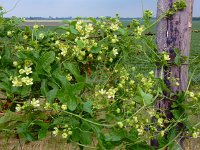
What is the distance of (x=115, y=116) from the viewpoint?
1854mm

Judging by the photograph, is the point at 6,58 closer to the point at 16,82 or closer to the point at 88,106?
the point at 16,82

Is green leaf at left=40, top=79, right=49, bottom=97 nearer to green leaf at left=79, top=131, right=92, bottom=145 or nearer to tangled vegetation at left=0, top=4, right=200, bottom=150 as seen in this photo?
tangled vegetation at left=0, top=4, right=200, bottom=150

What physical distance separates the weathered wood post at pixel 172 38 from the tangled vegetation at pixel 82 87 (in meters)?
0.05

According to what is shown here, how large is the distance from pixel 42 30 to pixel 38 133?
0.44m

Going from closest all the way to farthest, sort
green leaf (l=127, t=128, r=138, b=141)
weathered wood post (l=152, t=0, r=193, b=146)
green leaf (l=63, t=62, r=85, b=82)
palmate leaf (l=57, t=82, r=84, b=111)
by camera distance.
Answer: palmate leaf (l=57, t=82, r=84, b=111) < green leaf (l=63, t=62, r=85, b=82) < green leaf (l=127, t=128, r=138, b=141) < weathered wood post (l=152, t=0, r=193, b=146)

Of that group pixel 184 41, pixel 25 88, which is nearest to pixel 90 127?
pixel 25 88

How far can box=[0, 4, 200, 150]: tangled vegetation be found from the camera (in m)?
1.71

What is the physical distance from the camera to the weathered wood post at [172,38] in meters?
2.14

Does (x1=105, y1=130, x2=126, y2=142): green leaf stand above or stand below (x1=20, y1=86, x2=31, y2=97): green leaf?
below

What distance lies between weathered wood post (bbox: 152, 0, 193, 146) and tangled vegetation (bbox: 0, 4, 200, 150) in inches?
2.0

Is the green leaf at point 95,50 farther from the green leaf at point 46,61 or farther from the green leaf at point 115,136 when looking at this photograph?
the green leaf at point 115,136

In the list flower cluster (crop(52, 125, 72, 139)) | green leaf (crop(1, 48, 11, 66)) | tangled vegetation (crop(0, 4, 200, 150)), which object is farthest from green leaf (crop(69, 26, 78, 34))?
flower cluster (crop(52, 125, 72, 139))

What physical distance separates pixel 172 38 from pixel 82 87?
67 cm

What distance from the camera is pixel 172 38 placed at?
215 centimetres
